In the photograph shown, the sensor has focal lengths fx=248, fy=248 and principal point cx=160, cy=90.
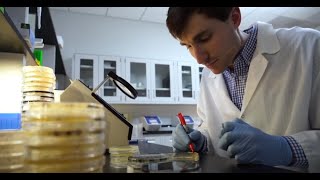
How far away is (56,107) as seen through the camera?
1.22 feet

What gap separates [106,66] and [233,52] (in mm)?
2958

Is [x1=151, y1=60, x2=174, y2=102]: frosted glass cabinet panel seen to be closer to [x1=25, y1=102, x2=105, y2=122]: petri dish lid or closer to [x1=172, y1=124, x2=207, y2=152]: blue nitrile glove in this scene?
[x1=172, y1=124, x2=207, y2=152]: blue nitrile glove

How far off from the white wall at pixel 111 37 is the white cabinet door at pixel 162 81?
0.72 ft

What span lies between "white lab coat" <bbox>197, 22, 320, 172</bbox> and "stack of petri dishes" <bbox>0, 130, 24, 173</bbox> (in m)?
0.90

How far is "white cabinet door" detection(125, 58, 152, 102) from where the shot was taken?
391cm

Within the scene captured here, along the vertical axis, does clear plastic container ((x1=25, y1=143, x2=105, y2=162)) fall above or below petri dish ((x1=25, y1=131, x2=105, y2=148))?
below

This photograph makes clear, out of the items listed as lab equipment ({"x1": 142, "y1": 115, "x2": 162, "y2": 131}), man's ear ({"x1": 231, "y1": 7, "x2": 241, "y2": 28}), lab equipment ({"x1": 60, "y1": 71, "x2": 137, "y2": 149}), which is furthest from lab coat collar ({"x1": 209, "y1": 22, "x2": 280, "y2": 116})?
lab equipment ({"x1": 142, "y1": 115, "x2": 162, "y2": 131})

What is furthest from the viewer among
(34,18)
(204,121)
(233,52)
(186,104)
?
(186,104)

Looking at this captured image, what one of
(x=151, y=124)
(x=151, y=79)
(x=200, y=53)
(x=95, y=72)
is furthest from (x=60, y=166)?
(x=151, y=79)

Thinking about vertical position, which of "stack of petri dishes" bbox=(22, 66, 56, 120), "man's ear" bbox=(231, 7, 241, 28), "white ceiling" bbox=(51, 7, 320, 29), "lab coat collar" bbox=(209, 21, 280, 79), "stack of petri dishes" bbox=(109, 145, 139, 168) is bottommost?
"stack of petri dishes" bbox=(109, 145, 139, 168)

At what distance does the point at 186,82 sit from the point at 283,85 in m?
3.20

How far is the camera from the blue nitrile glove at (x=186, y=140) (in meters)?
1.01

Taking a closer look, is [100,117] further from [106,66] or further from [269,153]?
[106,66]
